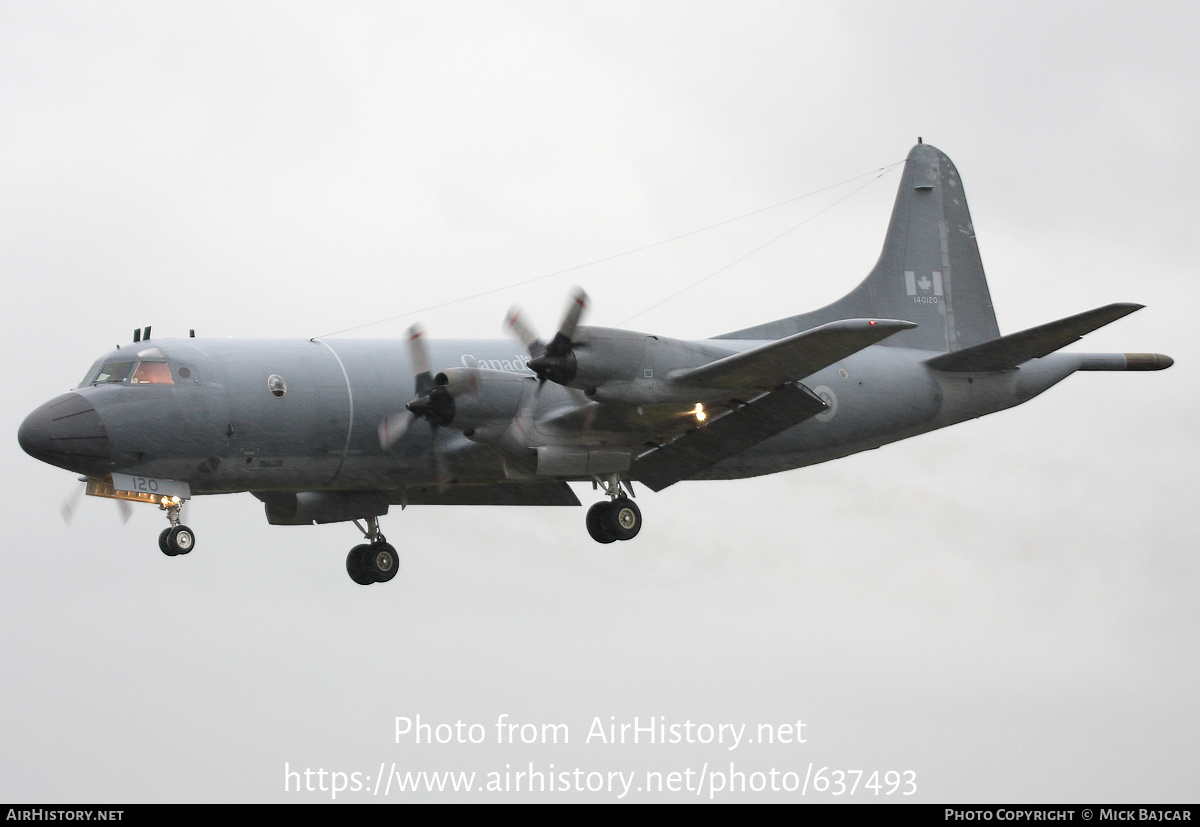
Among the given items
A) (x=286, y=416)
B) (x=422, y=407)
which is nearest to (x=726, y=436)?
(x=422, y=407)

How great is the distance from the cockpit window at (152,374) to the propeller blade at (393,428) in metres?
3.26

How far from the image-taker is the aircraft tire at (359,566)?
27.9 m

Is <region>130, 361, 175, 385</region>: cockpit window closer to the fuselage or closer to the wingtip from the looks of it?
the fuselage

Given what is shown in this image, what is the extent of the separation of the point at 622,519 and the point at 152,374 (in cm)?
762

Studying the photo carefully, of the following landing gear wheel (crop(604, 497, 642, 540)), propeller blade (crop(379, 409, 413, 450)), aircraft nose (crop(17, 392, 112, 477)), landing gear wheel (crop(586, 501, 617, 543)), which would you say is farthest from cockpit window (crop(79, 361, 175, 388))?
landing gear wheel (crop(604, 497, 642, 540))

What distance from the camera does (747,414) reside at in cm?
2511

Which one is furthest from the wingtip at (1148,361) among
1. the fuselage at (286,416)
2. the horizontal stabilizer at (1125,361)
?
→ the fuselage at (286,416)

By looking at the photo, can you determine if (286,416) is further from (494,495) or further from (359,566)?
(494,495)

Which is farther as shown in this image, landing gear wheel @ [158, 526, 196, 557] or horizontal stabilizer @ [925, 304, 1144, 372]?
horizontal stabilizer @ [925, 304, 1144, 372]

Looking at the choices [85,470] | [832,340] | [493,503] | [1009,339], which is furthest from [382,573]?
[1009,339]

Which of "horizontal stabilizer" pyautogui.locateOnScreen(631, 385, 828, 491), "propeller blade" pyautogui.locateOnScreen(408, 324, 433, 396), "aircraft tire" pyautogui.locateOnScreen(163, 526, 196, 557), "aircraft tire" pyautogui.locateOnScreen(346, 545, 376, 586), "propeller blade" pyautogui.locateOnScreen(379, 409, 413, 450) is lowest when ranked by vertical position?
"aircraft tire" pyautogui.locateOnScreen(346, 545, 376, 586)

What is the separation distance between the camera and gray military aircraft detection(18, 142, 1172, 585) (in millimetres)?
23531

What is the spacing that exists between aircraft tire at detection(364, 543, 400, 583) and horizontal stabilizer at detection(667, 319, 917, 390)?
6.75 m

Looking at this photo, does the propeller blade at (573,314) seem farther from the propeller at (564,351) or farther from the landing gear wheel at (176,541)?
the landing gear wheel at (176,541)
